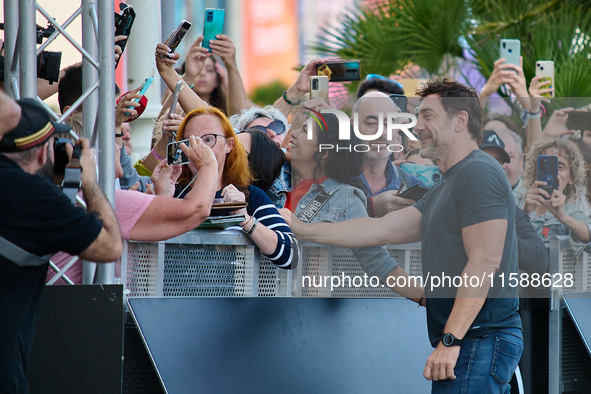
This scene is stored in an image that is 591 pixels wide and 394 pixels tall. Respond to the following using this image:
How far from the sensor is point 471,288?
114 inches

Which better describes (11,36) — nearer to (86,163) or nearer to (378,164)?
(86,163)

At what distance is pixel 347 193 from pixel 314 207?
0.18 m

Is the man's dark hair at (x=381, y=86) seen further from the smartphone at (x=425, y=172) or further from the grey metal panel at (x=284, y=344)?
the grey metal panel at (x=284, y=344)

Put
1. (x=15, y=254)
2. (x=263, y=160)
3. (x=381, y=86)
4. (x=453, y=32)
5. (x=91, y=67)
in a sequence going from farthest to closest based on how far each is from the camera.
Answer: (x=453, y=32), (x=381, y=86), (x=263, y=160), (x=91, y=67), (x=15, y=254)

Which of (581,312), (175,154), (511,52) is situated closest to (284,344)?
(175,154)

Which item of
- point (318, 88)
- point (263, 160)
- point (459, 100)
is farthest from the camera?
point (263, 160)

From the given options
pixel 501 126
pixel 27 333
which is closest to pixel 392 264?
pixel 501 126

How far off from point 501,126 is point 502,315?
1.06 metres

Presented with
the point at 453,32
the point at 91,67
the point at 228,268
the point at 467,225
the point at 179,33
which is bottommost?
the point at 228,268

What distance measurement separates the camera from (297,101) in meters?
4.59

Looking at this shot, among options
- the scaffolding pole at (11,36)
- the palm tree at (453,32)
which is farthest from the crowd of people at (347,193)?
the palm tree at (453,32)

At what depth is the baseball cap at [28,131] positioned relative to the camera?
218 cm

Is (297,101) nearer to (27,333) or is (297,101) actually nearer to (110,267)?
(110,267)

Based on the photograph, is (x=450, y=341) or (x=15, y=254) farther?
(x=450, y=341)
